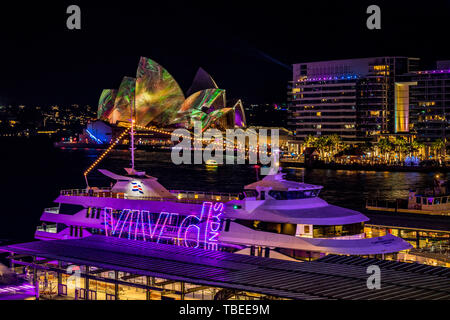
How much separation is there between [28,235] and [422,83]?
235 feet

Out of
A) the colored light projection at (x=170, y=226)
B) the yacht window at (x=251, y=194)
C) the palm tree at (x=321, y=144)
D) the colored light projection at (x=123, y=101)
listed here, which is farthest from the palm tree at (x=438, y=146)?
the yacht window at (x=251, y=194)

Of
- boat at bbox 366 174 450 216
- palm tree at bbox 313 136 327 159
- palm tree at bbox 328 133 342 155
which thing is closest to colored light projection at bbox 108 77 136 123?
palm tree at bbox 313 136 327 159

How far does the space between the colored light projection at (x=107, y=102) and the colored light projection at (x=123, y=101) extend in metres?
0.92

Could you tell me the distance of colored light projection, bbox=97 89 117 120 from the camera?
109 metres

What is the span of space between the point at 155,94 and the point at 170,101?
2580mm

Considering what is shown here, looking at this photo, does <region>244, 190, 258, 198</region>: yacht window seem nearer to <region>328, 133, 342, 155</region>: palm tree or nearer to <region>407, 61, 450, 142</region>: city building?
<region>407, 61, 450, 142</region>: city building

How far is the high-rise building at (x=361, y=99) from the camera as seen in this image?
100812 mm

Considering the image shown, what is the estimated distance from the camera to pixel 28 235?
104 feet

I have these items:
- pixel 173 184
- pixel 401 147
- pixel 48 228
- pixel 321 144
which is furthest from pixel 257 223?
pixel 321 144

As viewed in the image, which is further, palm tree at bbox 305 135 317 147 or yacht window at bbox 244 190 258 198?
palm tree at bbox 305 135 317 147

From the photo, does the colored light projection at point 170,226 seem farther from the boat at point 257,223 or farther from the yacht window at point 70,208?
the yacht window at point 70,208

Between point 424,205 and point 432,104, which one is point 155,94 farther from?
point 424,205

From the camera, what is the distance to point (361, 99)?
332 ft
